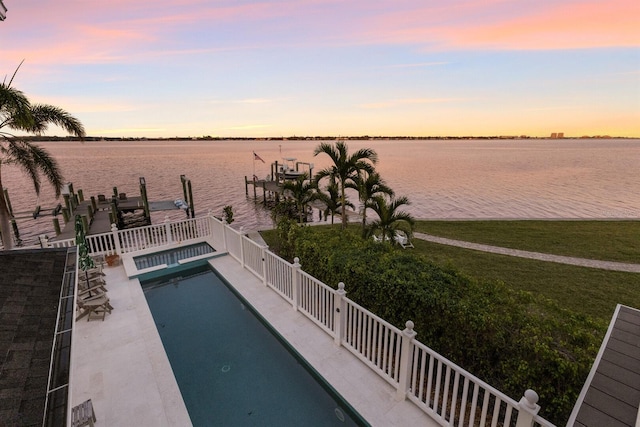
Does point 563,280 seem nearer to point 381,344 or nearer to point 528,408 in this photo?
point 381,344

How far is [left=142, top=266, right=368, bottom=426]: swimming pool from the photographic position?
4.14m

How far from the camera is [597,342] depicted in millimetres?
3506

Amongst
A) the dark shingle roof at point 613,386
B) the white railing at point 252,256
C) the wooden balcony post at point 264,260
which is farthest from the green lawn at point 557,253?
the white railing at point 252,256

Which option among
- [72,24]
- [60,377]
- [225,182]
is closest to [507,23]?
[60,377]

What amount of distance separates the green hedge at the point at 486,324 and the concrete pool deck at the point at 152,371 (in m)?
1.03

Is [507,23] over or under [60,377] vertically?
over

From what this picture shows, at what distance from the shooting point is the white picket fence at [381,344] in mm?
3240

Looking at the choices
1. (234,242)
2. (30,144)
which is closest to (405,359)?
(234,242)

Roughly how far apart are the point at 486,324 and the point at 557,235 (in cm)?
1475

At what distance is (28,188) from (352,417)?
163 feet

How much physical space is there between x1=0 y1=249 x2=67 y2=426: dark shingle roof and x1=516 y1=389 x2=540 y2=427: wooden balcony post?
12.7 feet

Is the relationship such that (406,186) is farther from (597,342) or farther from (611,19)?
(597,342)

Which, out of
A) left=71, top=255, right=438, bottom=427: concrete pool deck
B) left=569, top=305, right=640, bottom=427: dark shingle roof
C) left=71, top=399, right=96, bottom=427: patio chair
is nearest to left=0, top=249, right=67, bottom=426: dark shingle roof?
left=71, top=255, right=438, bottom=427: concrete pool deck

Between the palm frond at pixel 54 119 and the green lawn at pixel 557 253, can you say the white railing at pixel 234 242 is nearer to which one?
the green lawn at pixel 557 253
